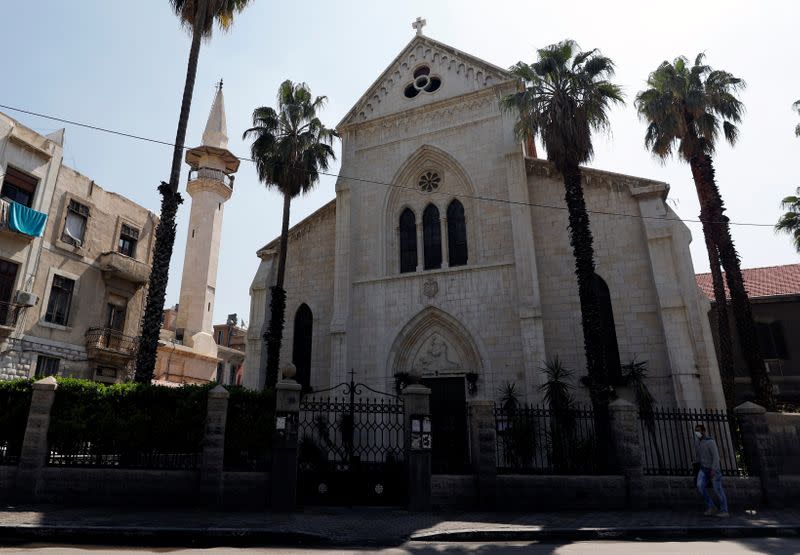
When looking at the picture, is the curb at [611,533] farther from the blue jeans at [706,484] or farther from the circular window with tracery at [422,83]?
the circular window with tracery at [422,83]

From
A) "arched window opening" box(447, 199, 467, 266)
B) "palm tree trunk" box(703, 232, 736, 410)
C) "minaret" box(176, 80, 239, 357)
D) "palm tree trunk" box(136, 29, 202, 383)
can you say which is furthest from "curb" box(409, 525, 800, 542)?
"minaret" box(176, 80, 239, 357)

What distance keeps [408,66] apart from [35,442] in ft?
59.7

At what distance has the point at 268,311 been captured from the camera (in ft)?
65.2

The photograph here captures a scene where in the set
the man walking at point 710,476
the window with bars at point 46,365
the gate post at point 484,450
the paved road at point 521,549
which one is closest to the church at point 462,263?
the man walking at point 710,476

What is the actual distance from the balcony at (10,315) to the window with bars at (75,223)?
130 inches

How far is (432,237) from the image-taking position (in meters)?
19.0

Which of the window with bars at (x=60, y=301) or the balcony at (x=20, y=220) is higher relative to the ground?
the balcony at (x=20, y=220)

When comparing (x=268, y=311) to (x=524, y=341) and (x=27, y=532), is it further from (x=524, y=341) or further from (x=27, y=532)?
(x=27, y=532)

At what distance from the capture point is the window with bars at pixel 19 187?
18.0 m

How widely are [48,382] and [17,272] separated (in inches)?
409

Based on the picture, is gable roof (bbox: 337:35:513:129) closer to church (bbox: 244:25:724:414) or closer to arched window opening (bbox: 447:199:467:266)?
church (bbox: 244:25:724:414)

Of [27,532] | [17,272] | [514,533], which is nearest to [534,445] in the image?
[514,533]

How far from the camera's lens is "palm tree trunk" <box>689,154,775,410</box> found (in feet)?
48.1

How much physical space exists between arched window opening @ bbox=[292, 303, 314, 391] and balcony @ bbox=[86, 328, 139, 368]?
7.43 meters
